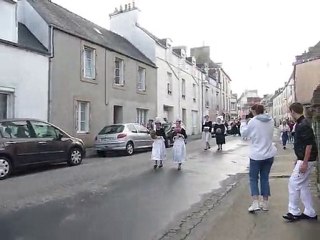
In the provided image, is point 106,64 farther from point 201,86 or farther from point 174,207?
point 201,86

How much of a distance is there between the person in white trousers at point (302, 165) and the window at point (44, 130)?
352 inches

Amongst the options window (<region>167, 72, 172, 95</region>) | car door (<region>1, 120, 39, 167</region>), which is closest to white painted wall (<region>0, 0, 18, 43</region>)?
car door (<region>1, 120, 39, 167</region>)

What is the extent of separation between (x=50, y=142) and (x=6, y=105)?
480 centimetres

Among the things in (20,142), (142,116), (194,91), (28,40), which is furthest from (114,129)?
(194,91)

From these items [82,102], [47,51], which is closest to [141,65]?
[82,102]

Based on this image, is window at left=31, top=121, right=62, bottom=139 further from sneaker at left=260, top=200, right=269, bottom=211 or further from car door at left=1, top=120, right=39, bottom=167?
sneaker at left=260, top=200, right=269, bottom=211

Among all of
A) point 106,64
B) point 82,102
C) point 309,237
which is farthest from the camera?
point 106,64

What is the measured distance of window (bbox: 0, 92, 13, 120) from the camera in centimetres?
1678

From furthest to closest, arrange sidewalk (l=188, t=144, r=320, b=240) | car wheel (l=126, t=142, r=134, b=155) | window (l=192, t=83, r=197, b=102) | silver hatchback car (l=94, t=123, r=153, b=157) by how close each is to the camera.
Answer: window (l=192, t=83, r=197, b=102), car wheel (l=126, t=142, r=134, b=155), silver hatchback car (l=94, t=123, r=153, b=157), sidewalk (l=188, t=144, r=320, b=240)

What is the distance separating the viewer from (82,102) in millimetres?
21656

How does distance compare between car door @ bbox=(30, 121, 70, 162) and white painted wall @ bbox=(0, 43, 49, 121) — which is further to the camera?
white painted wall @ bbox=(0, 43, 49, 121)

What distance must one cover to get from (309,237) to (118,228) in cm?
259

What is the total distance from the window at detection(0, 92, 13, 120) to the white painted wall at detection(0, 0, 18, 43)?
2.34 m

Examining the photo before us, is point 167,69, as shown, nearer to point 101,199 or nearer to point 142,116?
point 142,116
